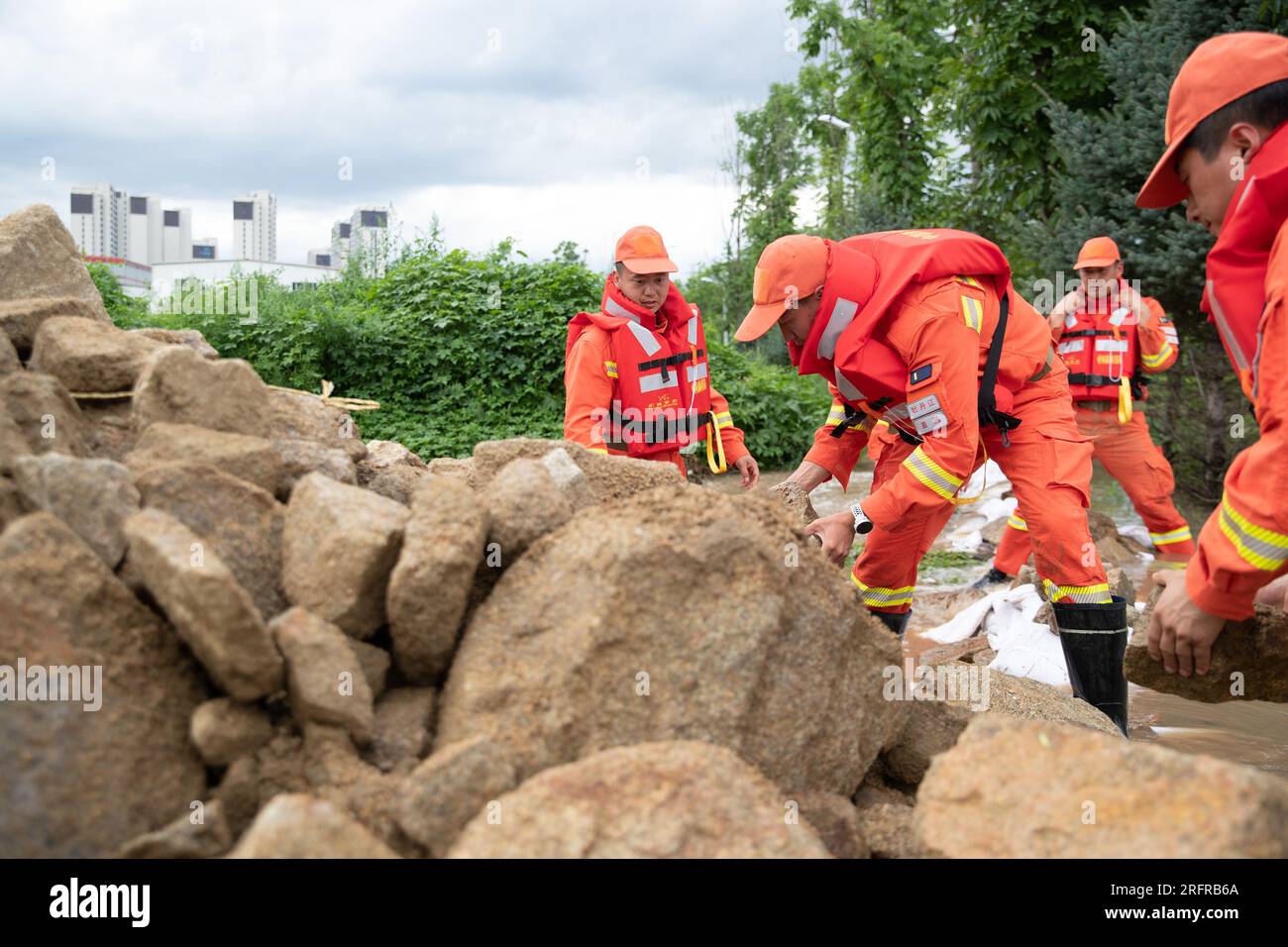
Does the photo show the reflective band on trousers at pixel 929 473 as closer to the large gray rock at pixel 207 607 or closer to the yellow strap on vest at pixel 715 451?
the yellow strap on vest at pixel 715 451

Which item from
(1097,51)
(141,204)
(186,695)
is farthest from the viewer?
(141,204)

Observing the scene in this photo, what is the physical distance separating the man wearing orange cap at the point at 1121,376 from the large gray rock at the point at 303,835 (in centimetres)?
791

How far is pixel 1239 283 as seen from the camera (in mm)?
2906

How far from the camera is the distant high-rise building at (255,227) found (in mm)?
31675

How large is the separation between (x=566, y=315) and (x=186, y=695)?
41.4 ft

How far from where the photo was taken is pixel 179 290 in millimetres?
15633

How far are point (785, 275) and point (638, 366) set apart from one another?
1469 mm

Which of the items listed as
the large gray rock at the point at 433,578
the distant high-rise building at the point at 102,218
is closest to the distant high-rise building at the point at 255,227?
the distant high-rise building at the point at 102,218

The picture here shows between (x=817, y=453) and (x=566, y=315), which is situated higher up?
(x=566, y=315)

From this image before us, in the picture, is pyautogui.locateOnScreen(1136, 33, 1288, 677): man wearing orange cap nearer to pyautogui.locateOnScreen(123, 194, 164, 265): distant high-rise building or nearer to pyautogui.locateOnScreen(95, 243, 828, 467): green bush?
pyautogui.locateOnScreen(95, 243, 828, 467): green bush

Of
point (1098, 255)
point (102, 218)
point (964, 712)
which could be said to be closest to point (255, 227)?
point (102, 218)

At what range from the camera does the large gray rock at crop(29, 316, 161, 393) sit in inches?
125
